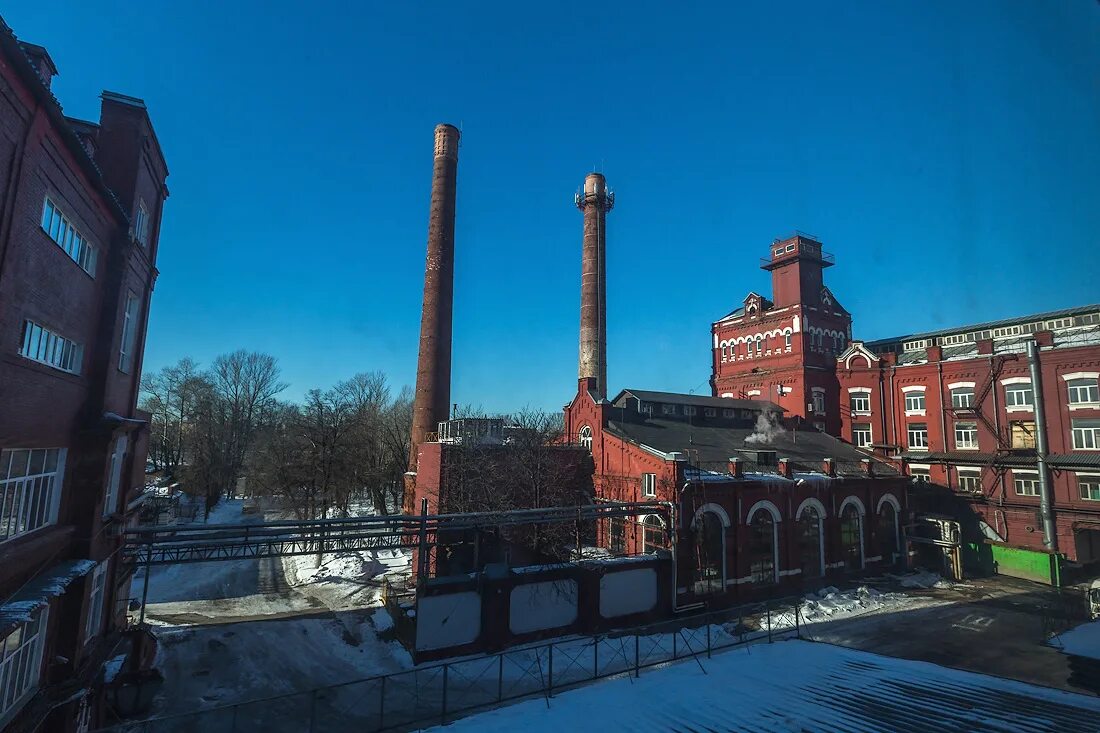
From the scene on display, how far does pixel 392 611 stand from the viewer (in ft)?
64.6

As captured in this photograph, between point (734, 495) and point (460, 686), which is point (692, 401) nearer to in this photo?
point (734, 495)

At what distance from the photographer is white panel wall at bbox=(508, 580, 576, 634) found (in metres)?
17.9

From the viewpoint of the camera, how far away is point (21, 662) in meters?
8.99

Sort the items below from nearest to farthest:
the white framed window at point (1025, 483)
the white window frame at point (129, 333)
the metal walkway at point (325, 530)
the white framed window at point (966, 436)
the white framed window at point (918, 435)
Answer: the white window frame at point (129, 333), the metal walkway at point (325, 530), the white framed window at point (1025, 483), the white framed window at point (966, 436), the white framed window at point (918, 435)

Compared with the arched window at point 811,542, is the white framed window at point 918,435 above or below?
above

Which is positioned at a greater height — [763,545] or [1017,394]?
[1017,394]

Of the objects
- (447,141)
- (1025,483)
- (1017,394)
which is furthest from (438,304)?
(1025,483)

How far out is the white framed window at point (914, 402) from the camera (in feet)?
112

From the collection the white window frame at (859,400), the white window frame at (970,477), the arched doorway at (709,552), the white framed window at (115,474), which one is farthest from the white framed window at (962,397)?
the white framed window at (115,474)

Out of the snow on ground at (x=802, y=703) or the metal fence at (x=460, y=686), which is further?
the metal fence at (x=460, y=686)

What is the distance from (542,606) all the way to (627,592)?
3584 mm

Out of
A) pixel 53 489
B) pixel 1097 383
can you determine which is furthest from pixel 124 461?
pixel 1097 383

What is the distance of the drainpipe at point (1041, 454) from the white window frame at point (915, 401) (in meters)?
6.02

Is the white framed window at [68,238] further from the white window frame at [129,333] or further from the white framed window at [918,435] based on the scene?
the white framed window at [918,435]
